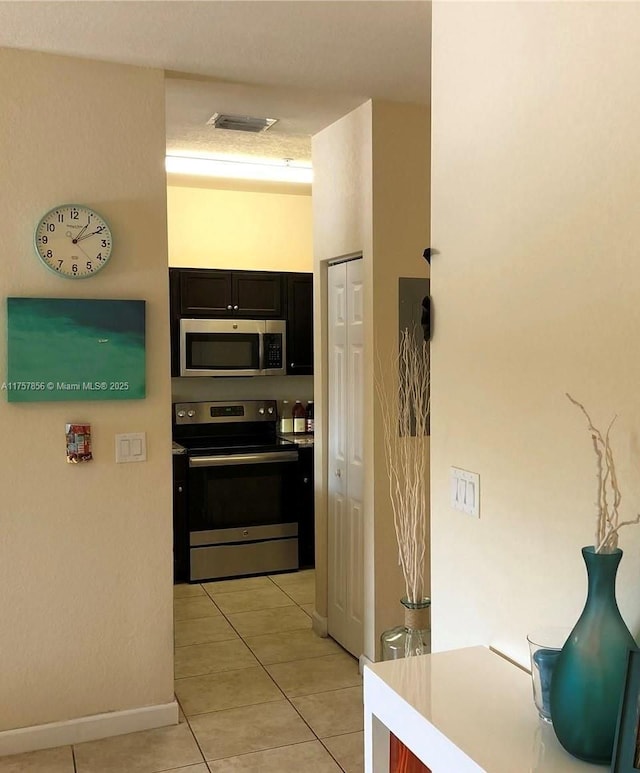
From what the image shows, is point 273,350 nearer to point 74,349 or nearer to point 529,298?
point 74,349

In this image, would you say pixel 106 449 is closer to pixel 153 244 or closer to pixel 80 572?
pixel 80 572

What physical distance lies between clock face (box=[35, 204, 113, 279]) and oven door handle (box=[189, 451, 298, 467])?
218 cm

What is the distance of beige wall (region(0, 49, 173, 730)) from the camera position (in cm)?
291

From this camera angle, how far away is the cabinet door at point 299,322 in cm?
551

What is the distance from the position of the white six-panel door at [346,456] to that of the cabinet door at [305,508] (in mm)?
1182

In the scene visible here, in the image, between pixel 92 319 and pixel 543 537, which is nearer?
pixel 543 537

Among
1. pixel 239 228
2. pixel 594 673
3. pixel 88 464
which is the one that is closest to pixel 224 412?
pixel 239 228

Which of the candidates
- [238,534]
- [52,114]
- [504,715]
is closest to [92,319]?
[52,114]

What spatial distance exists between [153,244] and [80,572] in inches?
52.5

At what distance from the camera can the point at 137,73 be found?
A: 3.03 m

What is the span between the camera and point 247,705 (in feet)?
11.0

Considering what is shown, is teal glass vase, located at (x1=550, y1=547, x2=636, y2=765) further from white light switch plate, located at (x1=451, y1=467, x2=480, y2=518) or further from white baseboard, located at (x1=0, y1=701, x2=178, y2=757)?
white baseboard, located at (x1=0, y1=701, x2=178, y2=757)

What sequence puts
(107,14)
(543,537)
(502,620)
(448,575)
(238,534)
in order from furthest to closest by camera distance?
(238,534), (107,14), (448,575), (502,620), (543,537)

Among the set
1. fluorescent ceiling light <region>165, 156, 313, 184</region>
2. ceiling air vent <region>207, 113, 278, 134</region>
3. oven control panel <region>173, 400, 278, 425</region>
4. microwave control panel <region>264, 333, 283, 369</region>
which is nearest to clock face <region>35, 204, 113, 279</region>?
ceiling air vent <region>207, 113, 278, 134</region>
